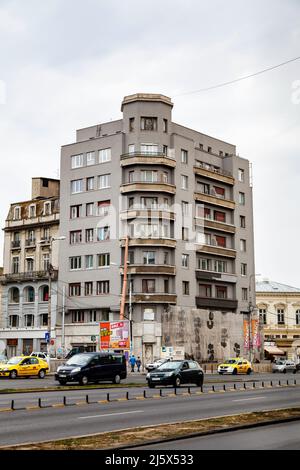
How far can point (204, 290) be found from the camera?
75.6 metres

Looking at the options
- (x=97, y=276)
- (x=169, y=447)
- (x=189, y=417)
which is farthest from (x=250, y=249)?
(x=169, y=447)

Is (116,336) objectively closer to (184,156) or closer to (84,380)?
(84,380)

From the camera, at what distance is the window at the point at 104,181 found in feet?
239

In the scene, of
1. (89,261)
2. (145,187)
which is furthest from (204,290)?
(145,187)

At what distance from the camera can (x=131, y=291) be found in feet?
225

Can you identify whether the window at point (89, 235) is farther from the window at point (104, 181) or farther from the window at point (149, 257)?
the window at point (149, 257)

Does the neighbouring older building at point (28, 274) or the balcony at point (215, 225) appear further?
the neighbouring older building at point (28, 274)

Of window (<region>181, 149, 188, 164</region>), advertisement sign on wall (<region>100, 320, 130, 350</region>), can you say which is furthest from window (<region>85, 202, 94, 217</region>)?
advertisement sign on wall (<region>100, 320, 130, 350</region>)

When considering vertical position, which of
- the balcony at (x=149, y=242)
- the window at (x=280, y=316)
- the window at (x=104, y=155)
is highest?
the window at (x=104, y=155)

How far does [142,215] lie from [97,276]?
8.40 meters

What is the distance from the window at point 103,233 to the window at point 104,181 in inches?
185

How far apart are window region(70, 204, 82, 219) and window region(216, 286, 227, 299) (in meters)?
18.3

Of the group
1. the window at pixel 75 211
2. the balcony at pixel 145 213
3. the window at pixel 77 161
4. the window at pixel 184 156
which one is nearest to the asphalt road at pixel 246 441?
the balcony at pixel 145 213
